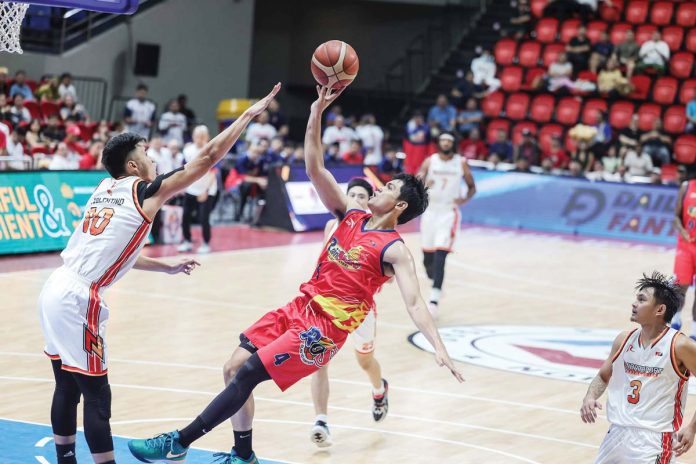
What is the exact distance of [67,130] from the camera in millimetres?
19297

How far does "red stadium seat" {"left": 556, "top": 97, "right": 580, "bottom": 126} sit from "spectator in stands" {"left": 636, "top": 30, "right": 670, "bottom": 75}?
58.5 inches

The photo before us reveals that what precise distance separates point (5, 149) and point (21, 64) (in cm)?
619

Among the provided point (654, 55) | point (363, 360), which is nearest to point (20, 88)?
point (654, 55)

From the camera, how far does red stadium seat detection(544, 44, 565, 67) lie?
83.5 ft

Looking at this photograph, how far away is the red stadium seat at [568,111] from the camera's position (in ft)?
79.2

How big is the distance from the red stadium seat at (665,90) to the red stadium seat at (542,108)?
210cm

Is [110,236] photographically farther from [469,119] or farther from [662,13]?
[662,13]

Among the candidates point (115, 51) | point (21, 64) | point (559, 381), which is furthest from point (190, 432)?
point (115, 51)

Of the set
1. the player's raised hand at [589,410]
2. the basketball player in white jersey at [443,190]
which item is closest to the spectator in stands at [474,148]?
the basketball player in white jersey at [443,190]

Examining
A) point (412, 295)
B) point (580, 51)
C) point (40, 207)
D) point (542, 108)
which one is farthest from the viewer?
point (580, 51)

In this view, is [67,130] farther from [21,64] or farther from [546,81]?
[546,81]

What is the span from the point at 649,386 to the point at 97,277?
9.26ft

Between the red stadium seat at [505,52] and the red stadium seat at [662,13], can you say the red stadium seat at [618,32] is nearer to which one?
the red stadium seat at [662,13]

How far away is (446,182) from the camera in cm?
1294
